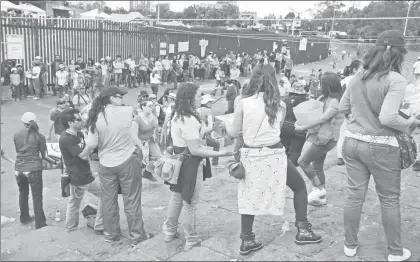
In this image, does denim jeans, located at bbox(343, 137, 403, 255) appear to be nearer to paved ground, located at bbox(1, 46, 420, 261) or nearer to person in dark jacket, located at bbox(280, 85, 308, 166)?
paved ground, located at bbox(1, 46, 420, 261)

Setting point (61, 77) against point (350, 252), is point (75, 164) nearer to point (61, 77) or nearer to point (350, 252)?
point (350, 252)

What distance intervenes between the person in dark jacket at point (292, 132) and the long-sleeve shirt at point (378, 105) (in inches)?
78.7

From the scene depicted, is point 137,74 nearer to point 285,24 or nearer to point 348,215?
point 348,215

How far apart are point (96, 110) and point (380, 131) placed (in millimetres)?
2499

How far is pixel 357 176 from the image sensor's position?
3.21m

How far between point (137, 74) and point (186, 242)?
15944mm

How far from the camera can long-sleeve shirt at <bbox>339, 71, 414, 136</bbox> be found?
116 inches

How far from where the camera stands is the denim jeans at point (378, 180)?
3.09 m

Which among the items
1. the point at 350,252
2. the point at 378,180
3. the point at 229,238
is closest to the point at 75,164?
the point at 229,238

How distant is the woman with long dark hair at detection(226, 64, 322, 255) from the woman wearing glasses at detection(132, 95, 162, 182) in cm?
298

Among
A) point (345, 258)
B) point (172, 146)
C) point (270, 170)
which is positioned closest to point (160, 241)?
point (172, 146)

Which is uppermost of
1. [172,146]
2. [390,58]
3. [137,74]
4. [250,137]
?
[390,58]

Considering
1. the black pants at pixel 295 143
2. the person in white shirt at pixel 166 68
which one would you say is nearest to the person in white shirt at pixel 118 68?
the person in white shirt at pixel 166 68

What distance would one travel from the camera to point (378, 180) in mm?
3139
